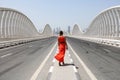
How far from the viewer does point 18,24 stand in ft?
276

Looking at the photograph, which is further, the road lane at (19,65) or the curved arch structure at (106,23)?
the curved arch structure at (106,23)

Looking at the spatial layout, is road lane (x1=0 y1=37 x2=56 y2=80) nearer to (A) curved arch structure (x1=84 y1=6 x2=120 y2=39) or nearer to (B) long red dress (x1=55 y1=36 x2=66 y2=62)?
(B) long red dress (x1=55 y1=36 x2=66 y2=62)

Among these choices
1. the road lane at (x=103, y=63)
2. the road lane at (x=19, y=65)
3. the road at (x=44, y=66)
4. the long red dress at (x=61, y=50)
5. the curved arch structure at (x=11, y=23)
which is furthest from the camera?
the curved arch structure at (x=11, y=23)

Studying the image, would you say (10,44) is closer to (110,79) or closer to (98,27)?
(110,79)

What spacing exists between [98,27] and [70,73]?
83.9 meters

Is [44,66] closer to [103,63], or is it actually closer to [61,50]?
Result: [61,50]

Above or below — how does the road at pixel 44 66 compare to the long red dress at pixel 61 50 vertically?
below

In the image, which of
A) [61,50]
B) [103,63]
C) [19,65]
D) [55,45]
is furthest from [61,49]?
[55,45]

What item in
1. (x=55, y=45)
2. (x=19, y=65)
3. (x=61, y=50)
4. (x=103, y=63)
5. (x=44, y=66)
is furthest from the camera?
(x=55, y=45)

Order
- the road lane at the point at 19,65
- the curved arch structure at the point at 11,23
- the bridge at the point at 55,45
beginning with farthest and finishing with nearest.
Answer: the curved arch structure at the point at 11,23, the bridge at the point at 55,45, the road lane at the point at 19,65

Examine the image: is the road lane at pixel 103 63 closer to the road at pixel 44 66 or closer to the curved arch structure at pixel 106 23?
the road at pixel 44 66

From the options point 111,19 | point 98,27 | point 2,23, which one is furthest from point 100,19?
point 2,23

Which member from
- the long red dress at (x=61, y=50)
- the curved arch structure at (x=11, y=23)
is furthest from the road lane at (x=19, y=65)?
the curved arch structure at (x=11, y=23)

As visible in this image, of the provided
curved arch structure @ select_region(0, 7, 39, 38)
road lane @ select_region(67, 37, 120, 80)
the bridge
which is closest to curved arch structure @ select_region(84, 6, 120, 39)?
the bridge
